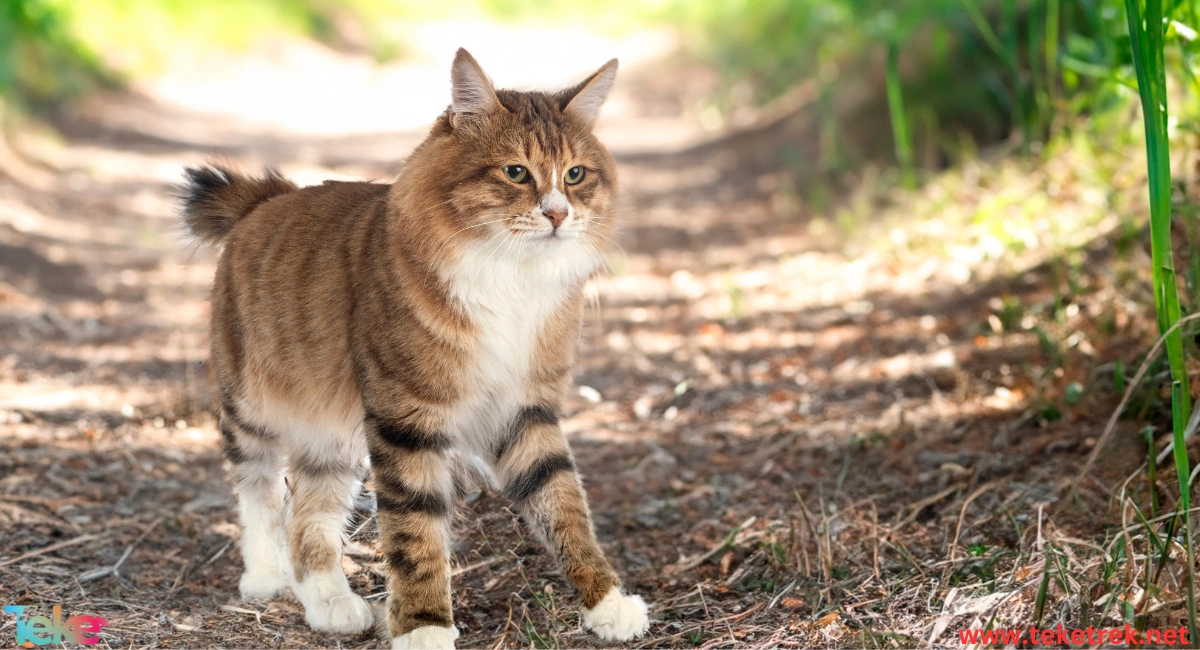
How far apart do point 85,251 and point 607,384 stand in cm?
370

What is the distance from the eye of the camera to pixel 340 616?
266 centimetres

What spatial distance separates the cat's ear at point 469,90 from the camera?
258 cm

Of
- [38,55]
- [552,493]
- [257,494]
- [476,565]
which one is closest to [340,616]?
[476,565]

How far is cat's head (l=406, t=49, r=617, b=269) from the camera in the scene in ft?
8.29

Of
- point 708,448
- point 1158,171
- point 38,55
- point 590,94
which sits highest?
point 38,55

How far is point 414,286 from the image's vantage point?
2.53m

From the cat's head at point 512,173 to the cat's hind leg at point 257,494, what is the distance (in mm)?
937

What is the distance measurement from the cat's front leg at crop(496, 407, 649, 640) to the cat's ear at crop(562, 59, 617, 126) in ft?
2.63

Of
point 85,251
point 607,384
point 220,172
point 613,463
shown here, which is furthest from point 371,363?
point 85,251

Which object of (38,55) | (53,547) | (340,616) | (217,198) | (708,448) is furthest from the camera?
(38,55)

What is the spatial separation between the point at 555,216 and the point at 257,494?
4.10ft

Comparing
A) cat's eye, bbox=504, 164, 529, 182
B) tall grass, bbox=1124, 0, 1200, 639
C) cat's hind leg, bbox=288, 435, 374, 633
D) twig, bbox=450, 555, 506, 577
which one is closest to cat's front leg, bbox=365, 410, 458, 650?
cat's hind leg, bbox=288, 435, 374, 633

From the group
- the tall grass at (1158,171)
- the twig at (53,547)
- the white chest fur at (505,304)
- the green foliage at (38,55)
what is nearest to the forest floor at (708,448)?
the twig at (53,547)

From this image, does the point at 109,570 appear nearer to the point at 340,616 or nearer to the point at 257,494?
the point at 257,494
